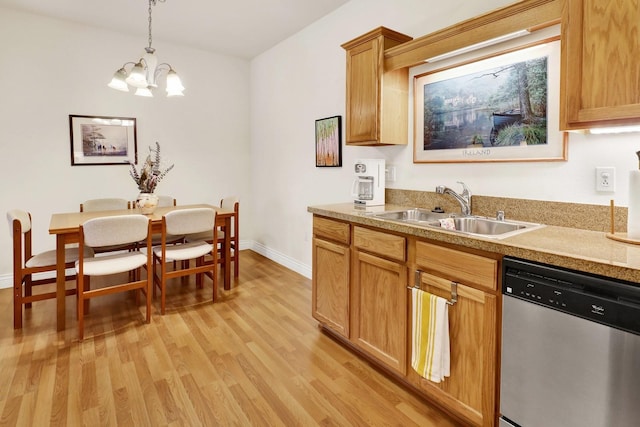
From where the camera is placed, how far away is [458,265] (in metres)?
1.64

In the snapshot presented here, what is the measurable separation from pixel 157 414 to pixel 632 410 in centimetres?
197

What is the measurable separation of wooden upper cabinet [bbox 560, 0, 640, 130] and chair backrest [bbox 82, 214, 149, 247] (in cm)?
279

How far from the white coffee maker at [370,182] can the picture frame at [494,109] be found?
29 cm

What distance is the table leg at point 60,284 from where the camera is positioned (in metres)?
2.64

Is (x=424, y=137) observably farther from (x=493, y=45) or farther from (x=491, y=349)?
(x=491, y=349)

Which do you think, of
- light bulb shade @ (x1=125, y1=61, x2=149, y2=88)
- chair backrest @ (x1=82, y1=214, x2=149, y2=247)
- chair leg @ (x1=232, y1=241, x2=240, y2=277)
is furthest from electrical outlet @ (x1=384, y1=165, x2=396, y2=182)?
A: light bulb shade @ (x1=125, y1=61, x2=149, y2=88)

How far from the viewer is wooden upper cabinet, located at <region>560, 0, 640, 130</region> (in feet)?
4.38

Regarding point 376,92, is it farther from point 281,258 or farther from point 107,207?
point 107,207

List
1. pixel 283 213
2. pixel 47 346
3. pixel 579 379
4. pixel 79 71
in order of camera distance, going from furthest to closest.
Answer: pixel 283 213 → pixel 79 71 → pixel 47 346 → pixel 579 379

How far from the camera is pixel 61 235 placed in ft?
8.66

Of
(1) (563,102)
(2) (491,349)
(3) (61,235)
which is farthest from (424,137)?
(3) (61,235)

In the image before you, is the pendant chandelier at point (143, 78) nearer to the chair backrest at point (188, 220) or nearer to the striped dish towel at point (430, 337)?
the chair backrest at point (188, 220)

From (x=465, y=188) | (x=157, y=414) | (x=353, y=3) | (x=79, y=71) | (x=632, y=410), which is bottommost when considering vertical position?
(x=157, y=414)

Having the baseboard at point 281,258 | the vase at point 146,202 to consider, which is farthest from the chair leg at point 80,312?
the baseboard at point 281,258
